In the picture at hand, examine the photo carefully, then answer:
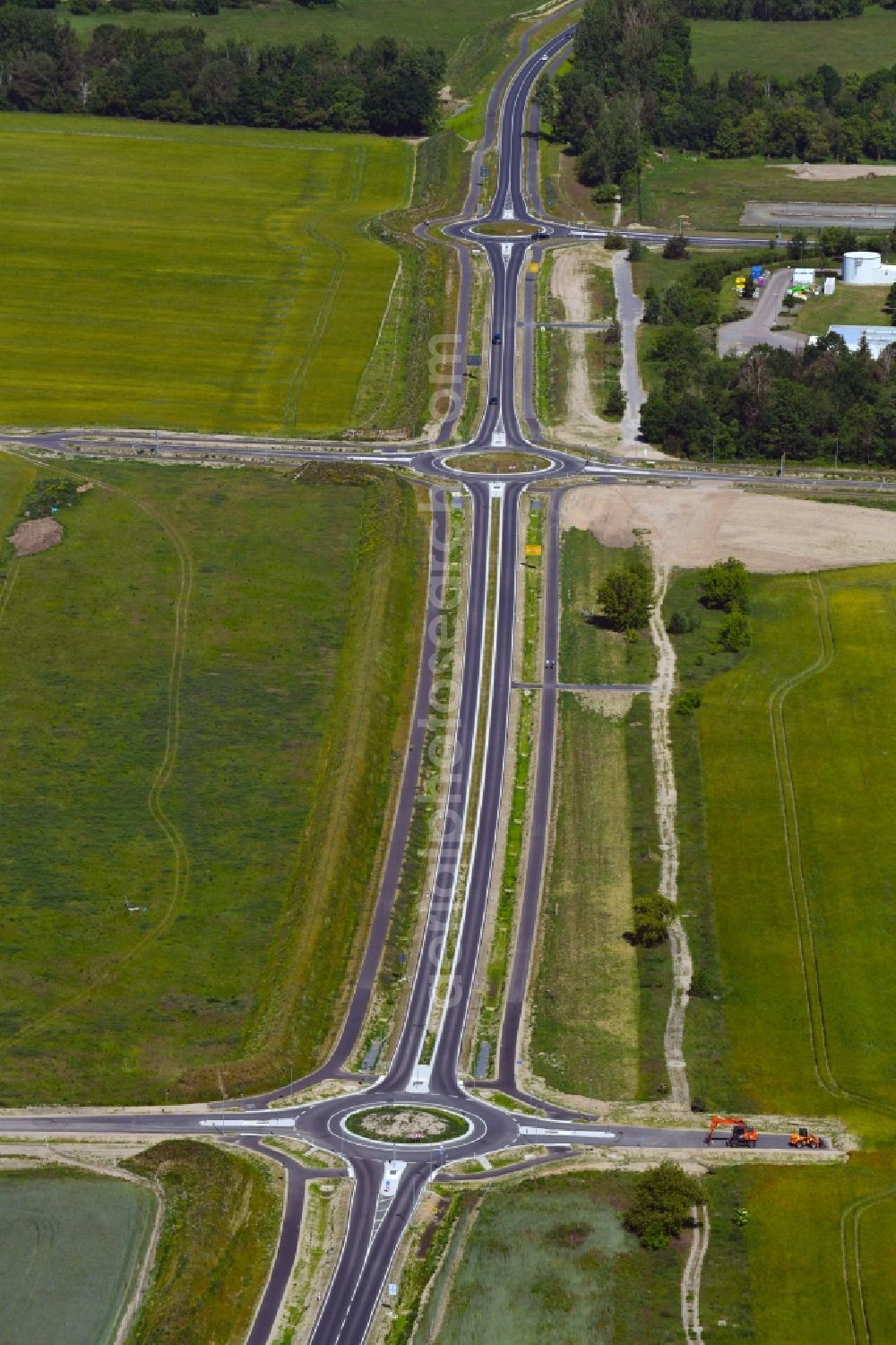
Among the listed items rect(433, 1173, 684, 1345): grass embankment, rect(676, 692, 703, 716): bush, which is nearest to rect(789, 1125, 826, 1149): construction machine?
rect(433, 1173, 684, 1345): grass embankment

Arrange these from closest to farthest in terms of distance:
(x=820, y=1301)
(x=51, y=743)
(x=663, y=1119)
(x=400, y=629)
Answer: (x=820, y=1301)
(x=663, y=1119)
(x=51, y=743)
(x=400, y=629)

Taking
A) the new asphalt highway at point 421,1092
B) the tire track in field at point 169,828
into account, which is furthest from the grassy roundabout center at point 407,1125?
the tire track in field at point 169,828

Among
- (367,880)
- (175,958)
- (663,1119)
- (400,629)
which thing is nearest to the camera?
(663,1119)

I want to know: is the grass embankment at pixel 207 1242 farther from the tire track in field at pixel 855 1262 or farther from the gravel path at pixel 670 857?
the tire track in field at pixel 855 1262

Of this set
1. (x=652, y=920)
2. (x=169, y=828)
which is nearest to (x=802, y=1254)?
(x=652, y=920)

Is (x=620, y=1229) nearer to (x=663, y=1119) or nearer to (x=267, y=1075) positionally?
(x=663, y=1119)

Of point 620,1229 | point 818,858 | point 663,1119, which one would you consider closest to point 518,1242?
point 620,1229
